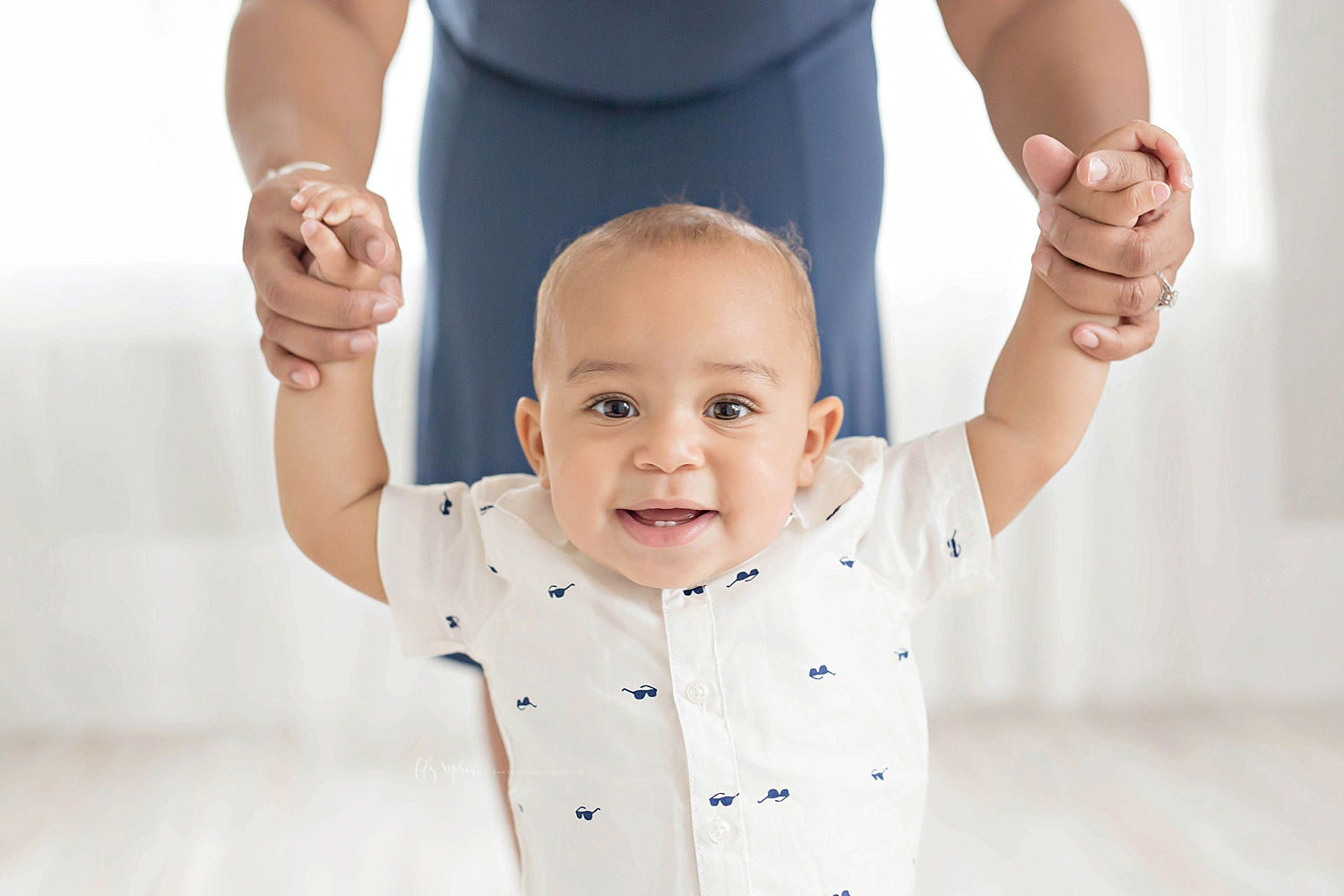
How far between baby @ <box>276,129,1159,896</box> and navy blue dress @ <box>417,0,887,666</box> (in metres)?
0.19

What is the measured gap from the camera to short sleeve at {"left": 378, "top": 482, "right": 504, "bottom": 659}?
785 millimetres

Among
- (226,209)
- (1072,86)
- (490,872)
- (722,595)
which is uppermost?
(226,209)

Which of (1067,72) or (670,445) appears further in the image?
(1067,72)

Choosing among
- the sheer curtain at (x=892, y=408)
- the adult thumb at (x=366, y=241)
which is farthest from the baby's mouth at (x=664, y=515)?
the sheer curtain at (x=892, y=408)

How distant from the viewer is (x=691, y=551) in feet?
2.27

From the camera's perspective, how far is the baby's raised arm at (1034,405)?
75 centimetres

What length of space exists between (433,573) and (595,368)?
19 centimetres

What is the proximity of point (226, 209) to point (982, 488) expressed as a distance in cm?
153

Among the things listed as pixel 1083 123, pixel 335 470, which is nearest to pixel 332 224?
pixel 335 470

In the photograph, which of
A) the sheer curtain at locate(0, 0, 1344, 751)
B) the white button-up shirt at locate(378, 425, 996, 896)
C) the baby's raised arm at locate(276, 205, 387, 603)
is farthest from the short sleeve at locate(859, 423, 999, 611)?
the sheer curtain at locate(0, 0, 1344, 751)

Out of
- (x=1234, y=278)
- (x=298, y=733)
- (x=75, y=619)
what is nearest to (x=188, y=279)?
(x=75, y=619)

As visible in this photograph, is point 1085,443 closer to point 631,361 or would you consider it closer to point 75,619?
point 631,361

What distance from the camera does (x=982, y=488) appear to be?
2.56ft

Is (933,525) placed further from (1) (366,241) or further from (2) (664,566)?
(1) (366,241)
